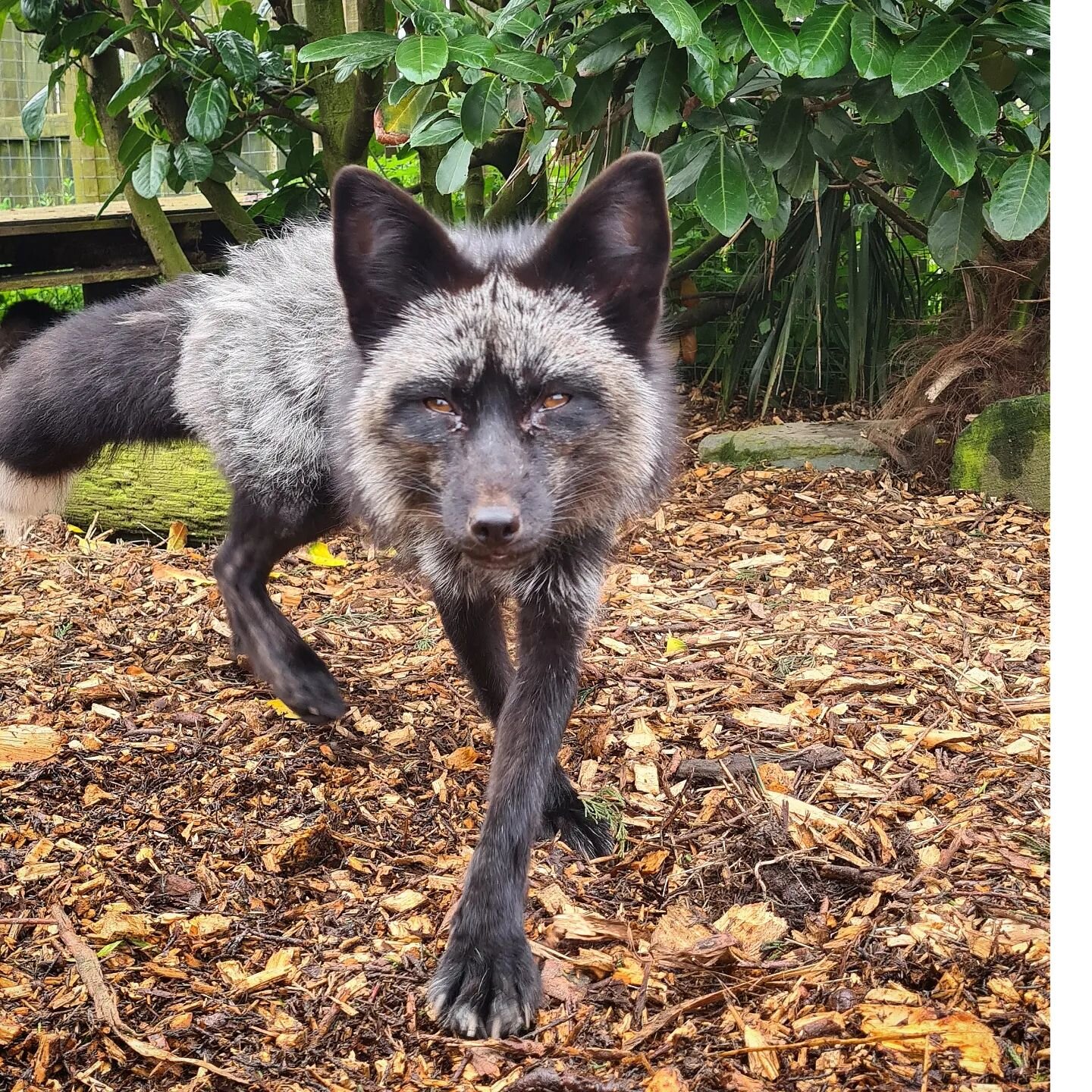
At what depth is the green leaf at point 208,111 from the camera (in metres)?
4.88

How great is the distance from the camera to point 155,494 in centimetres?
571

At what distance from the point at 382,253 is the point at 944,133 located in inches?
67.9

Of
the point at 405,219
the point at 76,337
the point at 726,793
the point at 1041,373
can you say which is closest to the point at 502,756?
the point at 726,793

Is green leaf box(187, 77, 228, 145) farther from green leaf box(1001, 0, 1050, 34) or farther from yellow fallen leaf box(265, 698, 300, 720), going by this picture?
green leaf box(1001, 0, 1050, 34)

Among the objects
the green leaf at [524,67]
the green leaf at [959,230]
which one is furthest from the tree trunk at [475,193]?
the green leaf at [959,230]

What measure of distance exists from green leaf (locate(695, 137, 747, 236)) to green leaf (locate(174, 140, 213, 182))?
251cm

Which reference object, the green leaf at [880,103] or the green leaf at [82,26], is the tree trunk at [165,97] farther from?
the green leaf at [880,103]

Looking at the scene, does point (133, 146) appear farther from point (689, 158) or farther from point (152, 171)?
point (689, 158)

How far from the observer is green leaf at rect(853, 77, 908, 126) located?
136 inches

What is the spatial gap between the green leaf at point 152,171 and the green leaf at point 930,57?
3188 mm

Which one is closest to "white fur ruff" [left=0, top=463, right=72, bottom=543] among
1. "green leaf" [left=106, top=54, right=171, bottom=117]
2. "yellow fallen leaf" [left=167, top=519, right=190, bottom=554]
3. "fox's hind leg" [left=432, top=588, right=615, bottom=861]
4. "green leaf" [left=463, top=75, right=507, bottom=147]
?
"yellow fallen leaf" [left=167, top=519, right=190, bottom=554]

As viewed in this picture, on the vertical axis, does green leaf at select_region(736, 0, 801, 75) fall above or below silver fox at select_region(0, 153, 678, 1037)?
above

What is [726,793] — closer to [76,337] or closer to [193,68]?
[76,337]

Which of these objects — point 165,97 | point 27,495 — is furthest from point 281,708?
point 165,97
